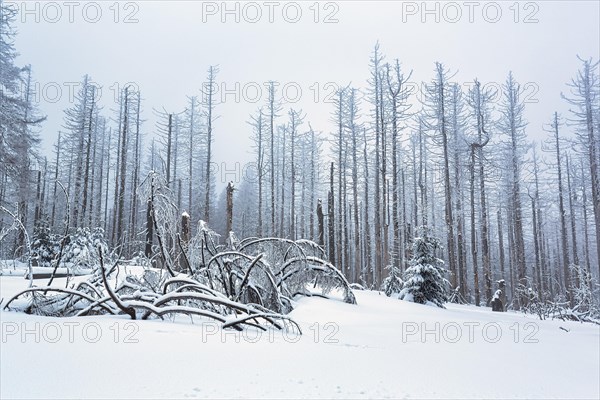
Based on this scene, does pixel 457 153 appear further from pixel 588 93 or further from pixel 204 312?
pixel 204 312

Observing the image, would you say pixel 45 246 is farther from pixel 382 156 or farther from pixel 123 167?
pixel 382 156

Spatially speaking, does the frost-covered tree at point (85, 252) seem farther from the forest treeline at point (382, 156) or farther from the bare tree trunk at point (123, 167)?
the bare tree trunk at point (123, 167)

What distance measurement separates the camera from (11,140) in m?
16.6

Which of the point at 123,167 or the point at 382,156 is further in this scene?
the point at 123,167

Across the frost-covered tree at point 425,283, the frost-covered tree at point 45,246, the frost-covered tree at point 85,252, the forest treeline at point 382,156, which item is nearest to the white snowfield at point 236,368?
the frost-covered tree at point 85,252

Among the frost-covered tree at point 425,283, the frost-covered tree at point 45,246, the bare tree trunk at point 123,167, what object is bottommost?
the frost-covered tree at point 425,283

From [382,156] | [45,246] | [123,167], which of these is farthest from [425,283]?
[123,167]

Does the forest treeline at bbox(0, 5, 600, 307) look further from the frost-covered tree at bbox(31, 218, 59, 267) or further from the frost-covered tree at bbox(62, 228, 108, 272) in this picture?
the frost-covered tree at bbox(62, 228, 108, 272)

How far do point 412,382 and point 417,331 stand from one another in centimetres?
250

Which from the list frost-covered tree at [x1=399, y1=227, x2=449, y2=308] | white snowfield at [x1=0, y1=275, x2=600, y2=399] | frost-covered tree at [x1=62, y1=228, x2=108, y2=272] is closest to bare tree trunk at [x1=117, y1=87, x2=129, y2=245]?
frost-covered tree at [x1=62, y1=228, x2=108, y2=272]

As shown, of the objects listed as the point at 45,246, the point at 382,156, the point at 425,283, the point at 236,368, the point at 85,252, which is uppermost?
the point at 382,156

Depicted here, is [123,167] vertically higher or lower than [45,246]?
higher

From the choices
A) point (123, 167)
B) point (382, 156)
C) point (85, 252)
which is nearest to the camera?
point (85, 252)

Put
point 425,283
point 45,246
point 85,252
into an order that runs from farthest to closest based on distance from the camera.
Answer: point 45,246 → point 425,283 → point 85,252
